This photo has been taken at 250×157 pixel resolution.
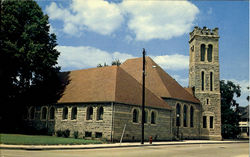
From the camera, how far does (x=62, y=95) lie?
37.2m

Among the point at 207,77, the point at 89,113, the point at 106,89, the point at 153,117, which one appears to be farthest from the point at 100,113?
the point at 207,77

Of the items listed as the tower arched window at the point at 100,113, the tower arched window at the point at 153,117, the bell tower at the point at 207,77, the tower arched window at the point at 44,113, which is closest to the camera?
the tower arched window at the point at 100,113

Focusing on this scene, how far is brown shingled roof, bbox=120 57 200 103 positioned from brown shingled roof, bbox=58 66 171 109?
273 centimetres

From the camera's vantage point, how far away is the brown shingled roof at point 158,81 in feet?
134

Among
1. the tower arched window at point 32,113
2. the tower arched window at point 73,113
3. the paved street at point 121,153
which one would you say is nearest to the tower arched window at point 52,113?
the tower arched window at point 32,113

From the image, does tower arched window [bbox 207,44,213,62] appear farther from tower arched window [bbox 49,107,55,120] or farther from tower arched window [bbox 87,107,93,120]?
tower arched window [bbox 49,107,55,120]

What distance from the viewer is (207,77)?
47156mm

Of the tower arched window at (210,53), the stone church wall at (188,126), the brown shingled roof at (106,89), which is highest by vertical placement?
the tower arched window at (210,53)

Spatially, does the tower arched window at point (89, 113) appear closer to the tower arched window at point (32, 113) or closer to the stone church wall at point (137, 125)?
the stone church wall at point (137, 125)

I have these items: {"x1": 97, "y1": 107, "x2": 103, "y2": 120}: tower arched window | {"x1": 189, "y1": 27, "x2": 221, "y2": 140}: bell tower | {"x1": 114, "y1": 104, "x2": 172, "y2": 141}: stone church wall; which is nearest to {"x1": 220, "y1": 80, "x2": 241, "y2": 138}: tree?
{"x1": 189, "y1": 27, "x2": 221, "y2": 140}: bell tower

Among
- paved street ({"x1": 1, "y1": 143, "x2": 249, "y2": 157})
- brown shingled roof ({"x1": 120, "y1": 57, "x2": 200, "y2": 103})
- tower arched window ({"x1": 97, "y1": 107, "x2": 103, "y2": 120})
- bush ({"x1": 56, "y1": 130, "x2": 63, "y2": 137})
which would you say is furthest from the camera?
brown shingled roof ({"x1": 120, "y1": 57, "x2": 200, "y2": 103})

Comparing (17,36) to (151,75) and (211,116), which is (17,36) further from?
(211,116)

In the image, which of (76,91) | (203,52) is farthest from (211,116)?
(76,91)

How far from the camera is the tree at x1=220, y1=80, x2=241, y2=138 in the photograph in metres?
55.0
